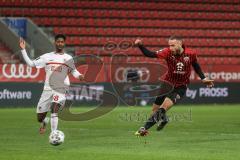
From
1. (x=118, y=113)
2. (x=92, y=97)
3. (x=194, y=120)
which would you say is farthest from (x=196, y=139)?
(x=92, y=97)

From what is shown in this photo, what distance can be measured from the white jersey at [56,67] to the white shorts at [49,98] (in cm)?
14

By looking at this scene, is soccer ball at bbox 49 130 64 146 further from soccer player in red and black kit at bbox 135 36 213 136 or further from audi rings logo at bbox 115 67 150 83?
audi rings logo at bbox 115 67 150 83

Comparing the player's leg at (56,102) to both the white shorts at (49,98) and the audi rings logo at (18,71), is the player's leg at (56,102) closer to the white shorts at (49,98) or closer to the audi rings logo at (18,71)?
the white shorts at (49,98)

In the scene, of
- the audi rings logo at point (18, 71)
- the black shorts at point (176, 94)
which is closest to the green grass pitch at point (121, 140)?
the black shorts at point (176, 94)

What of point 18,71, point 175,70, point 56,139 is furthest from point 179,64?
point 18,71

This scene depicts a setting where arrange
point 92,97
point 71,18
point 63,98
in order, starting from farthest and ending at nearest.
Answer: point 71,18
point 92,97
point 63,98

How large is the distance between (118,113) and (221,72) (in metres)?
8.48

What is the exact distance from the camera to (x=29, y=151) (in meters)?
12.1

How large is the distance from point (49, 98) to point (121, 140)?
1862 mm

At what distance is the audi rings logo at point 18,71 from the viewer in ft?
93.4

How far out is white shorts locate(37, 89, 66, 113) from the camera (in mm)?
14046

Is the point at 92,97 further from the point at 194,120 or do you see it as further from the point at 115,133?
the point at 115,133

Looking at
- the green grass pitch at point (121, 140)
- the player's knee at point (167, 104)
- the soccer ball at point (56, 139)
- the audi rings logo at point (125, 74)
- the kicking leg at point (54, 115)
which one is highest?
the audi rings logo at point (125, 74)

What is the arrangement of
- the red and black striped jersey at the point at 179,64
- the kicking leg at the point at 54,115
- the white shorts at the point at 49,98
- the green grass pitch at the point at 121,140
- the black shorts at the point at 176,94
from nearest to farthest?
the green grass pitch at the point at 121,140, the kicking leg at the point at 54,115, the white shorts at the point at 49,98, the black shorts at the point at 176,94, the red and black striped jersey at the point at 179,64
